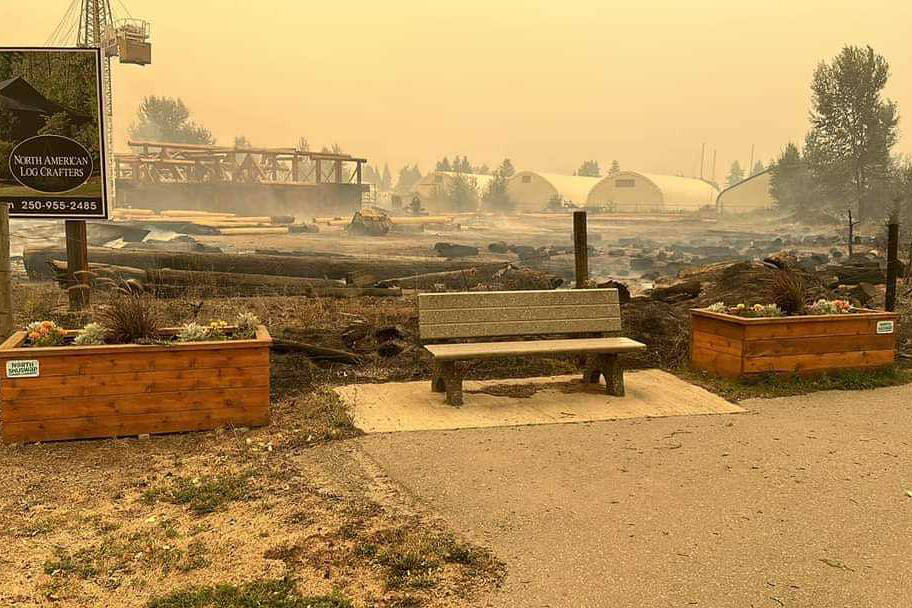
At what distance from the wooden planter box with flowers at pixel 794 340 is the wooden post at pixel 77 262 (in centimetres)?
717

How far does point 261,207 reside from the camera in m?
41.2

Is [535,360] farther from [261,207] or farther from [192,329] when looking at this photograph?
[261,207]

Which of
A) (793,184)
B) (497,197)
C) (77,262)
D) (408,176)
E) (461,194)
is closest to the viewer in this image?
(77,262)

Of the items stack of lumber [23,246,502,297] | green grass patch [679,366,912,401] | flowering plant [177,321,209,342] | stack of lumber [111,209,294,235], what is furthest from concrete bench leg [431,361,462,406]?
stack of lumber [111,209,294,235]

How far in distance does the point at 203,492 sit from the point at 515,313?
3.46m

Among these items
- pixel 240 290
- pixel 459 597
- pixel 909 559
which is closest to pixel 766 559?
pixel 909 559

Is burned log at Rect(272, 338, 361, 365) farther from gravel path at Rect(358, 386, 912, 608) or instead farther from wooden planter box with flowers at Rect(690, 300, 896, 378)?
wooden planter box with flowers at Rect(690, 300, 896, 378)

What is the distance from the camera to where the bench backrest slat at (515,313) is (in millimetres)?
6777

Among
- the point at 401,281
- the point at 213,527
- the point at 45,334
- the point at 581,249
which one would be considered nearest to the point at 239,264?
the point at 401,281

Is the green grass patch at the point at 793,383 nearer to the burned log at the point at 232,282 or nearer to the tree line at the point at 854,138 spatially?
the burned log at the point at 232,282

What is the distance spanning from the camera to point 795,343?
7.34 m

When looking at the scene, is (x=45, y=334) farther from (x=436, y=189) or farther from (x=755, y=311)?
(x=436, y=189)

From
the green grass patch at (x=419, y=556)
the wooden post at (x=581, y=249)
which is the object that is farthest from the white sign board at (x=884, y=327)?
the green grass patch at (x=419, y=556)

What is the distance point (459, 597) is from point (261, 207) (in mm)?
39975
